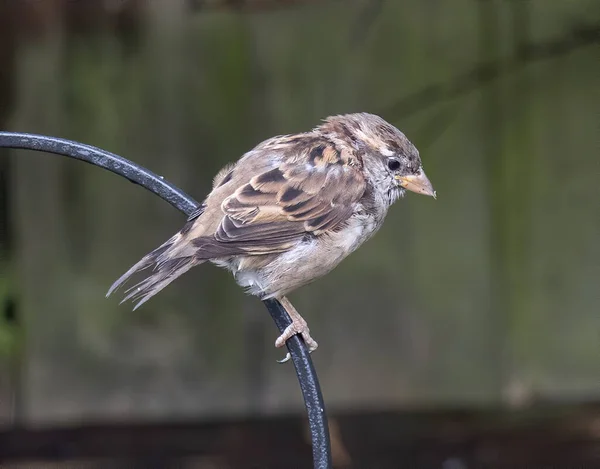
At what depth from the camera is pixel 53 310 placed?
3619mm

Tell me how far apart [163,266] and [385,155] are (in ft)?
2.75

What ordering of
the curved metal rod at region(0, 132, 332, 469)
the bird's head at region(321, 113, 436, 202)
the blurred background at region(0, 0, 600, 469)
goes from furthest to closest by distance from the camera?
the blurred background at region(0, 0, 600, 469), the bird's head at region(321, 113, 436, 202), the curved metal rod at region(0, 132, 332, 469)

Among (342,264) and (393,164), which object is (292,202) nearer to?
(393,164)

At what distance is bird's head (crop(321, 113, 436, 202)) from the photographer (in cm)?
263

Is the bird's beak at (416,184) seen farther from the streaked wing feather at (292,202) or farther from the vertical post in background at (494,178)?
the vertical post in background at (494,178)

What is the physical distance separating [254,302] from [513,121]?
53.4 inches

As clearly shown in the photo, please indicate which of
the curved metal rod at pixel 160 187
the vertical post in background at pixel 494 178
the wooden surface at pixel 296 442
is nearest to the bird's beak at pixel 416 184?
the curved metal rod at pixel 160 187

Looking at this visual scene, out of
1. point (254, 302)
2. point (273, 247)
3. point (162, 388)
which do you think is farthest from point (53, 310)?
point (273, 247)

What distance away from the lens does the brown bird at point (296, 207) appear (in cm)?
232

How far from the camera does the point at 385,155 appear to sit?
264 cm

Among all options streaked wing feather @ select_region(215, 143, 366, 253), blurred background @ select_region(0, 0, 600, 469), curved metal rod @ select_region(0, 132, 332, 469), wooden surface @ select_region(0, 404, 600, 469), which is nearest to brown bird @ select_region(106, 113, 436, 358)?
streaked wing feather @ select_region(215, 143, 366, 253)

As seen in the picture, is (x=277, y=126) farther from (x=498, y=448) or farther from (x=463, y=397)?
(x=498, y=448)

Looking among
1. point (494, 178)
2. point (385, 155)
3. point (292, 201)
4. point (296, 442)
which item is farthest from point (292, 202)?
point (296, 442)

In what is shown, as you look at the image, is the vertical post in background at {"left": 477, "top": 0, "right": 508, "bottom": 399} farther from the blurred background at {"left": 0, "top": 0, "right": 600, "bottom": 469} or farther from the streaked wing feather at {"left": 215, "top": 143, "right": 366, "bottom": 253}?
the streaked wing feather at {"left": 215, "top": 143, "right": 366, "bottom": 253}
